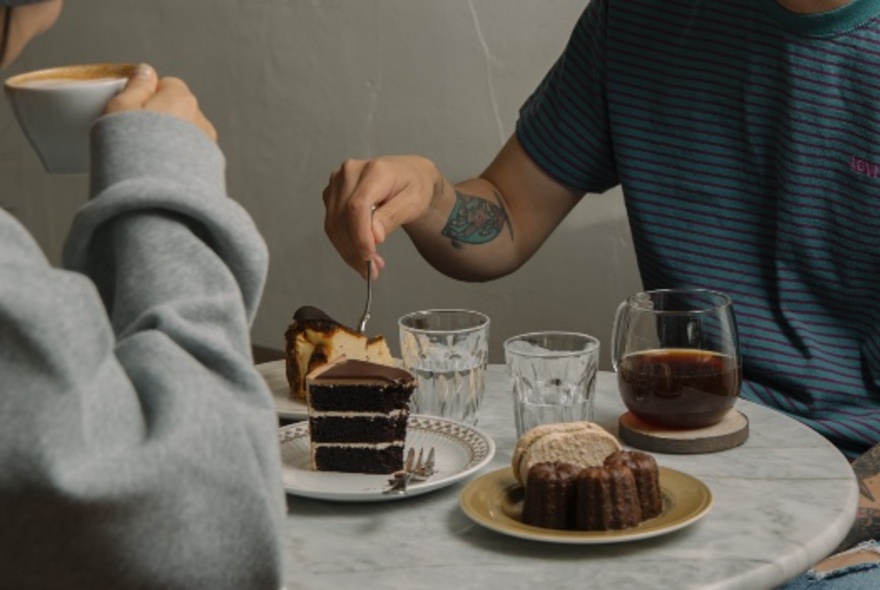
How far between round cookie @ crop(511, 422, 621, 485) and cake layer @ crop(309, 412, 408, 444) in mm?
133

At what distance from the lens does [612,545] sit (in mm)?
1359

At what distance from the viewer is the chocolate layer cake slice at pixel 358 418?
5.10 ft

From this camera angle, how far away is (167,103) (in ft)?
3.77

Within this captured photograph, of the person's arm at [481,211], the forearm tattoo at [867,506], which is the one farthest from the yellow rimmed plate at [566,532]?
the person's arm at [481,211]

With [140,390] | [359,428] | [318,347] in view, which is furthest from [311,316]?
[140,390]

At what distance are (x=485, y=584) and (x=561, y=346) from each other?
51 centimetres

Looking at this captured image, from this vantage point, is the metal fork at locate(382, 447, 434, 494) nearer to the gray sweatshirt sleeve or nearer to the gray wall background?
the gray sweatshirt sleeve

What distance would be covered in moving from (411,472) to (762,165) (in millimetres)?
822

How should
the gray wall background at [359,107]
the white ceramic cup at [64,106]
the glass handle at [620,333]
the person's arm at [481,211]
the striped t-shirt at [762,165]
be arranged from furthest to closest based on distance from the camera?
the gray wall background at [359,107], the person's arm at [481,211], the striped t-shirt at [762,165], the glass handle at [620,333], the white ceramic cup at [64,106]

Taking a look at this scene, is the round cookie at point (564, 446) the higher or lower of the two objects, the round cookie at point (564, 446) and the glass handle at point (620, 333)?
the lower

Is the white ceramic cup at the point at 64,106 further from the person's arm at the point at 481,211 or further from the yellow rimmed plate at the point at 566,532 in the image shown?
the person's arm at the point at 481,211

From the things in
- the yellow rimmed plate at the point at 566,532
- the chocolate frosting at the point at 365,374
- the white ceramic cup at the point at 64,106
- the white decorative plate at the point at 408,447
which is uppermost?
the white ceramic cup at the point at 64,106

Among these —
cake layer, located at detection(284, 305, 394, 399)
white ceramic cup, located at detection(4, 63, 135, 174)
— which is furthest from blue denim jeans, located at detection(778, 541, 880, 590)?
white ceramic cup, located at detection(4, 63, 135, 174)

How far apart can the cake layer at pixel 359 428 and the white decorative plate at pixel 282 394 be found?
0.14 metres
